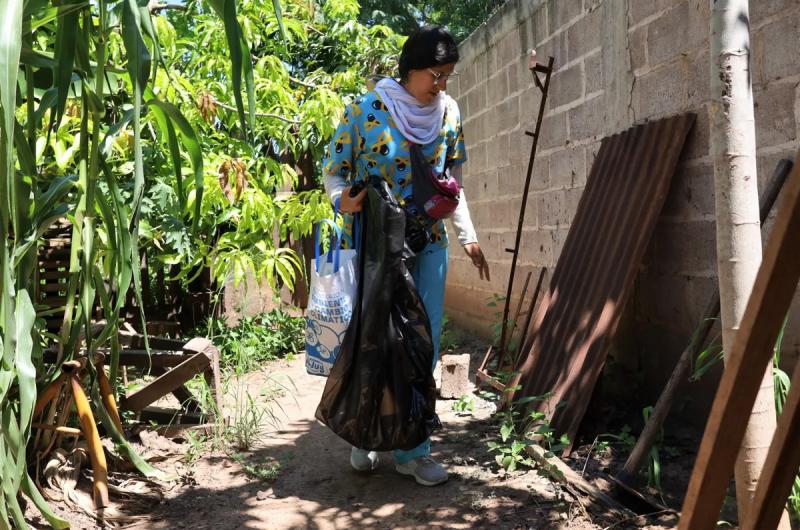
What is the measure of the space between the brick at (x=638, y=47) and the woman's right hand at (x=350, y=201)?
142cm

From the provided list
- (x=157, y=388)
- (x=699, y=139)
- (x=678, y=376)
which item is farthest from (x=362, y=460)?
(x=699, y=139)

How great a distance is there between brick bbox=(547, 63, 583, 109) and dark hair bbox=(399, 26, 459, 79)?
137 centimetres

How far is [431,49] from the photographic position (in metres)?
2.82

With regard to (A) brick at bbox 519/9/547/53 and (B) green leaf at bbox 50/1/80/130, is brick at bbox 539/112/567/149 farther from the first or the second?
(B) green leaf at bbox 50/1/80/130

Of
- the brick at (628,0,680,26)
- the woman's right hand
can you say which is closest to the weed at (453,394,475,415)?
the woman's right hand

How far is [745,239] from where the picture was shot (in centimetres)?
153

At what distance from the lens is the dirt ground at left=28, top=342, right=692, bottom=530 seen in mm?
2504

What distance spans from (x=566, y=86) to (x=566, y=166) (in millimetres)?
418

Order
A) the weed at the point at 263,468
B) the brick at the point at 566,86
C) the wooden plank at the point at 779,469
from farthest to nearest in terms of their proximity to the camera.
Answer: the brick at the point at 566,86 → the weed at the point at 263,468 → the wooden plank at the point at 779,469

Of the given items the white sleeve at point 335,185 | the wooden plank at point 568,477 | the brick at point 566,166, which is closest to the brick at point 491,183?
the brick at point 566,166

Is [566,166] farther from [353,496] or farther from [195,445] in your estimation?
[195,445]

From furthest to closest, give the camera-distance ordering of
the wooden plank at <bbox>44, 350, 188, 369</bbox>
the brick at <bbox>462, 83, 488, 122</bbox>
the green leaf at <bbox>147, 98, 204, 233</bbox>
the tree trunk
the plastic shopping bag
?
the brick at <bbox>462, 83, 488, 122</bbox> → the wooden plank at <bbox>44, 350, 188, 369</bbox> → the plastic shopping bag → the green leaf at <bbox>147, 98, 204, 233</bbox> → the tree trunk

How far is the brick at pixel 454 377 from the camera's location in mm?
4160

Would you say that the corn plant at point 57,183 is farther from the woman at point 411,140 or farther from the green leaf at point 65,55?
the woman at point 411,140
